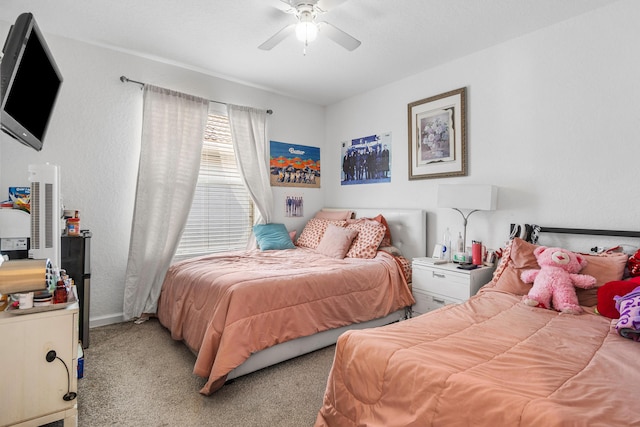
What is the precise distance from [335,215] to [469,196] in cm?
174

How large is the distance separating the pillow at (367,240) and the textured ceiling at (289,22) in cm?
161

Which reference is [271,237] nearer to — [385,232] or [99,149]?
[385,232]

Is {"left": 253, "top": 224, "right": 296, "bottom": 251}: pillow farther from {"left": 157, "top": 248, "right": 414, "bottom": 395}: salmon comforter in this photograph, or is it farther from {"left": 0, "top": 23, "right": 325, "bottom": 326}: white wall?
{"left": 0, "top": 23, "right": 325, "bottom": 326}: white wall

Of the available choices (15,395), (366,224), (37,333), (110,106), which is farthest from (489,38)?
(15,395)

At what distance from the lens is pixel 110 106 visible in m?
3.10

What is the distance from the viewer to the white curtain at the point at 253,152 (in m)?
3.80

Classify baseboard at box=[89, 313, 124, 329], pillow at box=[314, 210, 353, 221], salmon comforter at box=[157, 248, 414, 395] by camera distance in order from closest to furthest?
salmon comforter at box=[157, 248, 414, 395], baseboard at box=[89, 313, 124, 329], pillow at box=[314, 210, 353, 221]

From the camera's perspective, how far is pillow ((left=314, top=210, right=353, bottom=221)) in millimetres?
4090

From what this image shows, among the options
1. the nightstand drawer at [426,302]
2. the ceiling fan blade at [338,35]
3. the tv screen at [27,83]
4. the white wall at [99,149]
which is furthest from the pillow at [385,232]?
the tv screen at [27,83]

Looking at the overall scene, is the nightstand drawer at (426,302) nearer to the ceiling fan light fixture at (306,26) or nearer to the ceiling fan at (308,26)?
the ceiling fan at (308,26)

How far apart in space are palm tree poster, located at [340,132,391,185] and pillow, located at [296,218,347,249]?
26.3 inches

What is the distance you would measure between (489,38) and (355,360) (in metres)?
2.81

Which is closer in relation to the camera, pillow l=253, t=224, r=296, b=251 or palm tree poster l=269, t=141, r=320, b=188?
pillow l=253, t=224, r=296, b=251

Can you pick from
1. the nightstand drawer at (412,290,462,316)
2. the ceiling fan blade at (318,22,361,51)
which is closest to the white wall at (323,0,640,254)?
the nightstand drawer at (412,290,462,316)
